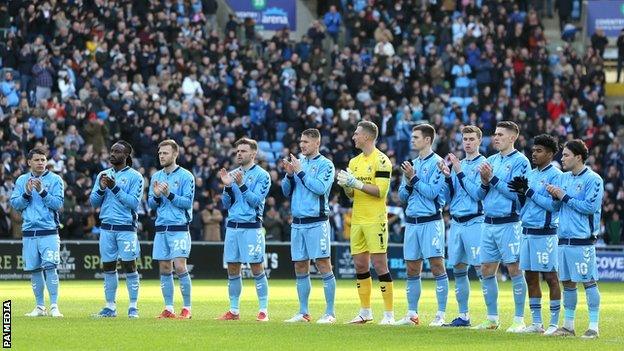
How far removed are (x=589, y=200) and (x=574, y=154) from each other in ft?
2.33

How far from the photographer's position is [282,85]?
45.5 metres

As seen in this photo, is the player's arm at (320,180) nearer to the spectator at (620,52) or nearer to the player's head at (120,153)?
the player's head at (120,153)

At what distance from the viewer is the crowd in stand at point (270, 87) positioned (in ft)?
132

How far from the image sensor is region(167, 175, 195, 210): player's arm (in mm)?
22953

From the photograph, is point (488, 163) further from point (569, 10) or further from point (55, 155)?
point (569, 10)

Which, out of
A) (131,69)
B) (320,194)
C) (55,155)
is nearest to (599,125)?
(131,69)

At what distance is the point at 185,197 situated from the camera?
911 inches

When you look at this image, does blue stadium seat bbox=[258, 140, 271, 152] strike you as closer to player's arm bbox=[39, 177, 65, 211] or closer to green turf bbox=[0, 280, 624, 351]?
green turf bbox=[0, 280, 624, 351]

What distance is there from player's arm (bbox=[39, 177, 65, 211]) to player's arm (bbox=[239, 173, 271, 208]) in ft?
10.6

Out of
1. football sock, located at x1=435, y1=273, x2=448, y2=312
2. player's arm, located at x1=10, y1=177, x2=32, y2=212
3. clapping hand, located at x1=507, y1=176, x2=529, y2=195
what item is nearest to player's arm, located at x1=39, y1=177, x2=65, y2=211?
player's arm, located at x1=10, y1=177, x2=32, y2=212

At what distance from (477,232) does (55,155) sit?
19.8 metres

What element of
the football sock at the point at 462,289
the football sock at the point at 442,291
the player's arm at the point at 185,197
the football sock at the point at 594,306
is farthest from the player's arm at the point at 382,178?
the football sock at the point at 594,306

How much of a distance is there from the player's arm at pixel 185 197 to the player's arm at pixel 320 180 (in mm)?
2054

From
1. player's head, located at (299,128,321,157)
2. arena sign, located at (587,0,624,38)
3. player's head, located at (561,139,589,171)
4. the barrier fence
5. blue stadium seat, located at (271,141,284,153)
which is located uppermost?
arena sign, located at (587,0,624,38)
